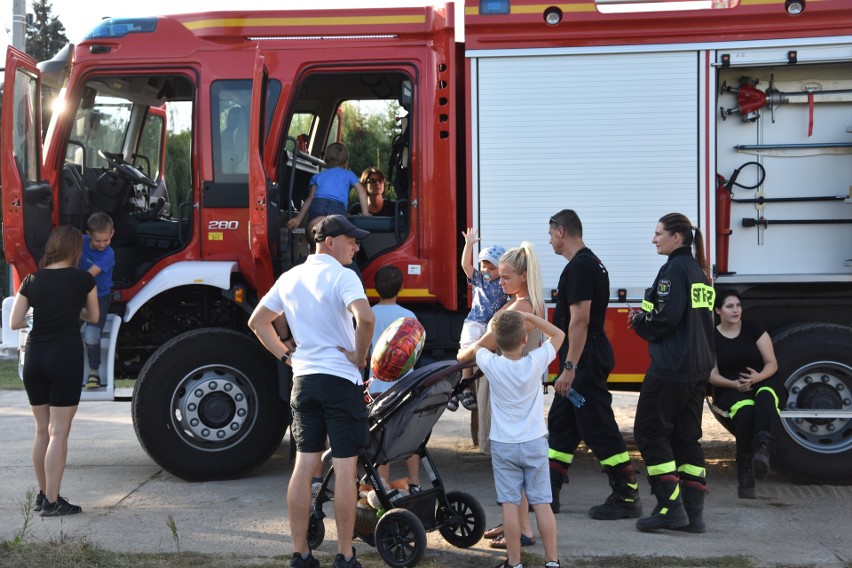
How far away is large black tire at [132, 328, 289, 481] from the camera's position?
23.2ft

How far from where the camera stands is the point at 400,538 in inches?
201

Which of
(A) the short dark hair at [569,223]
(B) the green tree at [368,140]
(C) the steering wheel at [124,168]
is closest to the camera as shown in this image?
(A) the short dark hair at [569,223]

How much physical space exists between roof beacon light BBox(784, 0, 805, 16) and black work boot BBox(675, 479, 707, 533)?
126 inches

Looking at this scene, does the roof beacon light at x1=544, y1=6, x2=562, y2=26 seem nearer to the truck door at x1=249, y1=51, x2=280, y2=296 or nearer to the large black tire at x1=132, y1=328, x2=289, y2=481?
the truck door at x1=249, y1=51, x2=280, y2=296

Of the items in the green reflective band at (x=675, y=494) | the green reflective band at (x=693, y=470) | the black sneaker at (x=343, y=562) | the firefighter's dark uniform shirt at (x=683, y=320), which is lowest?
the black sneaker at (x=343, y=562)

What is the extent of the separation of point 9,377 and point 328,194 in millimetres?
8199

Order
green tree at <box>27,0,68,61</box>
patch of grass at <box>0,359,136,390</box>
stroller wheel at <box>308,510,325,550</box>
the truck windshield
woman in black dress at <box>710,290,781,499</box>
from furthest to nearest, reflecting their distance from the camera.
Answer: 1. green tree at <box>27,0,68,61</box>
2. patch of grass at <box>0,359,136,390</box>
3. the truck windshield
4. woman in black dress at <box>710,290,781,499</box>
5. stroller wheel at <box>308,510,325,550</box>

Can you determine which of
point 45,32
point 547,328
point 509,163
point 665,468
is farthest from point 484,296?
point 45,32

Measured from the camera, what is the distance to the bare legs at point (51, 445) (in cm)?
613

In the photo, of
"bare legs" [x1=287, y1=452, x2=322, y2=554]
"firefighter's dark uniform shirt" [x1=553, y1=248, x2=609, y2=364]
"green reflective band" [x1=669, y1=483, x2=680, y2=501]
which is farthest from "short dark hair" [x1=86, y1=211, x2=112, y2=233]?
"green reflective band" [x1=669, y1=483, x2=680, y2=501]

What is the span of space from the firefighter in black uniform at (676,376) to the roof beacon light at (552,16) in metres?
1.80

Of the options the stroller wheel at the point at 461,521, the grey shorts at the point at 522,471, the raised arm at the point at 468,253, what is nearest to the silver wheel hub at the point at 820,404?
the raised arm at the point at 468,253

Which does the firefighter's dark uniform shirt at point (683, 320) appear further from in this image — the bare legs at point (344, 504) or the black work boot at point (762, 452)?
the bare legs at point (344, 504)

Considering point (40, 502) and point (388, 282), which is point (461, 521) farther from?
point (40, 502)
